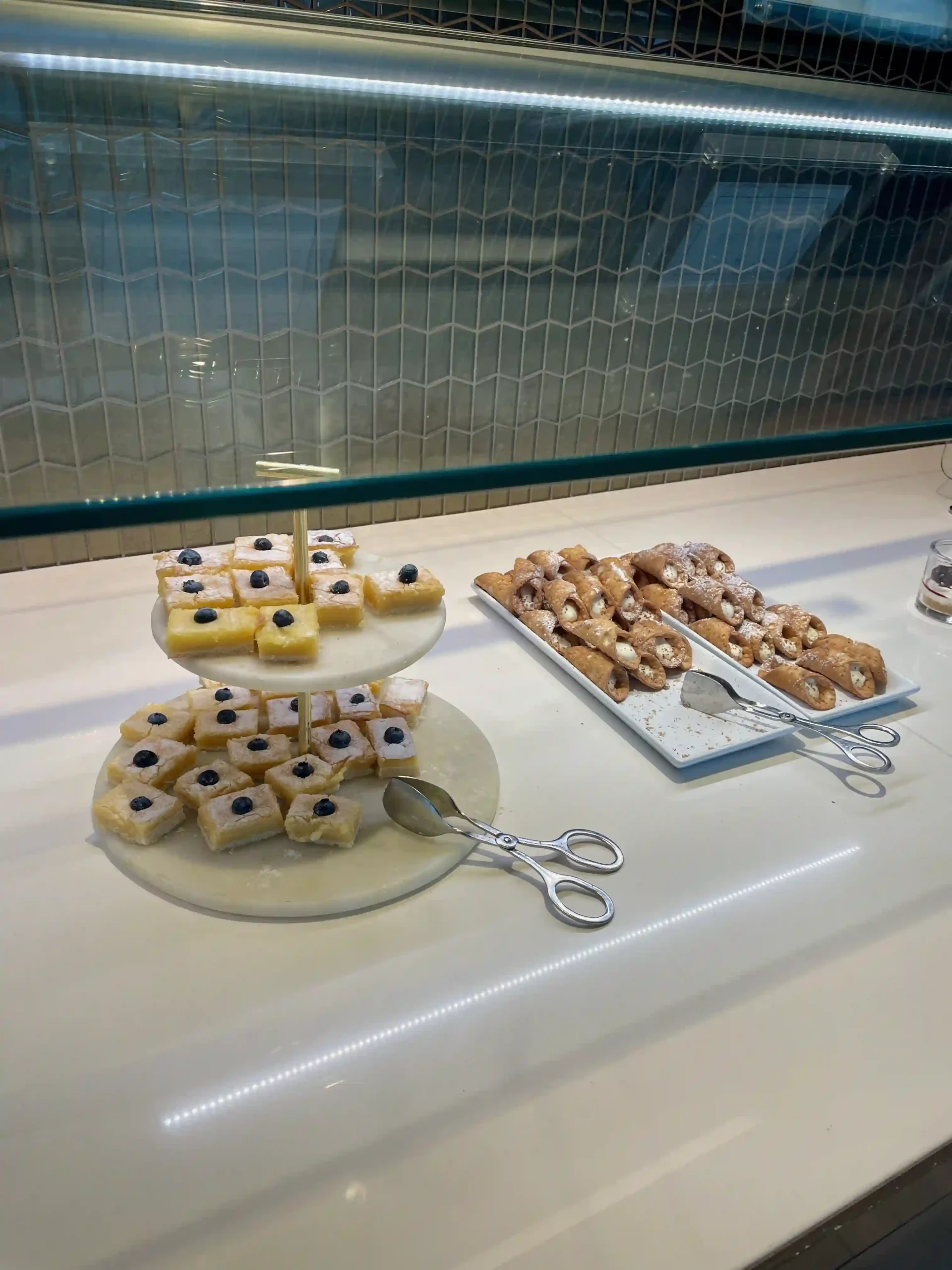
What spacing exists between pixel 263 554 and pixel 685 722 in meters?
0.48

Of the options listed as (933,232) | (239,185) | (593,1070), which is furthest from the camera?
(933,232)

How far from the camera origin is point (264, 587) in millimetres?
793

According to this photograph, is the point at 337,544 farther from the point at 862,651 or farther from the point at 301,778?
the point at 862,651

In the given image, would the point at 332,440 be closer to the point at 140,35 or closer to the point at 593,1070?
the point at 593,1070

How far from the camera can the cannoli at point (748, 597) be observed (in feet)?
3.91

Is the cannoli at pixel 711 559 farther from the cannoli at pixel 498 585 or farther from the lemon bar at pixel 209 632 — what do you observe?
the lemon bar at pixel 209 632

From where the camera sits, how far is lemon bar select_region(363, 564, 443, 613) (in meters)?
0.81

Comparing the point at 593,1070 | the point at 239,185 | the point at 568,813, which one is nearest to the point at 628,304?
the point at 239,185

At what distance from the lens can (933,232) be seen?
1.11m

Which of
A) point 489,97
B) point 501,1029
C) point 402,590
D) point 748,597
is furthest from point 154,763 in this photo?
point 489,97

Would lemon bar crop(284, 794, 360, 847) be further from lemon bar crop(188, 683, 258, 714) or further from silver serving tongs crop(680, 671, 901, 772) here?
silver serving tongs crop(680, 671, 901, 772)

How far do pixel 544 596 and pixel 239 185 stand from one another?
57 cm

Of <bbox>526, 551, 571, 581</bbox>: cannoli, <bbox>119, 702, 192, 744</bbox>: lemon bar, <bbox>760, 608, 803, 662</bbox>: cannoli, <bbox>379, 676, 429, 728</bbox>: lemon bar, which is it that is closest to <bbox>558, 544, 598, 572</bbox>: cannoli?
<bbox>526, 551, 571, 581</bbox>: cannoli

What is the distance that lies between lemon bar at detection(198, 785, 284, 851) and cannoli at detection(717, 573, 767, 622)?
639 mm
